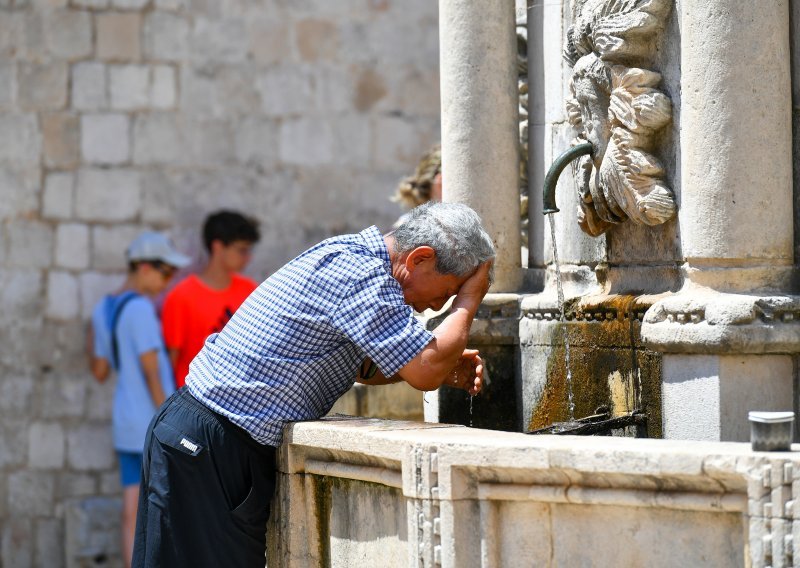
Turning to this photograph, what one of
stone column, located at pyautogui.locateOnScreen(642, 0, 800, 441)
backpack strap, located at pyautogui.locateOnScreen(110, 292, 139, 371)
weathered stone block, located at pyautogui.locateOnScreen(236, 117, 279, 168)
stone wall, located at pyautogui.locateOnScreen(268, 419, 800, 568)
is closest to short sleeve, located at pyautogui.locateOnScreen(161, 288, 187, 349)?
backpack strap, located at pyautogui.locateOnScreen(110, 292, 139, 371)

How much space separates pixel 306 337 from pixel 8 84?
584 cm

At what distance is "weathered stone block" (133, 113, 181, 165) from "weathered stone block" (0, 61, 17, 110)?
78 cm

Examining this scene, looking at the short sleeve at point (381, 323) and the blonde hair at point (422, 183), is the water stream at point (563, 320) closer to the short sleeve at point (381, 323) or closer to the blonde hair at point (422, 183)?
the short sleeve at point (381, 323)

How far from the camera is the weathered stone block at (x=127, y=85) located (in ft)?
31.3

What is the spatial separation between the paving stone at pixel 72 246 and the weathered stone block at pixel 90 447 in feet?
3.39

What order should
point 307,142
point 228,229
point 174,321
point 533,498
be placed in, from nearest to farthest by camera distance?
Result: point 533,498, point 174,321, point 228,229, point 307,142

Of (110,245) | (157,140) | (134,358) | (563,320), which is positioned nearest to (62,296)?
(110,245)

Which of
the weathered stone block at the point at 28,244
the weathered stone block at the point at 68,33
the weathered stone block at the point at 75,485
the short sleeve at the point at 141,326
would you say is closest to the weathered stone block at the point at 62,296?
the weathered stone block at the point at 28,244

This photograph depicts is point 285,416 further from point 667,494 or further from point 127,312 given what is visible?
point 127,312

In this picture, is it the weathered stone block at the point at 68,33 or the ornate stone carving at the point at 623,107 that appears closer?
the ornate stone carving at the point at 623,107

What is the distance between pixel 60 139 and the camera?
943 cm

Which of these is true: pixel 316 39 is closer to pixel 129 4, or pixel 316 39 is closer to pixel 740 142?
pixel 129 4

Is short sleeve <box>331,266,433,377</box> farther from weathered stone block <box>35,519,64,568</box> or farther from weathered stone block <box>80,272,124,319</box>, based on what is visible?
weathered stone block <box>35,519,64,568</box>

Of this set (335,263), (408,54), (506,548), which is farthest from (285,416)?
(408,54)
